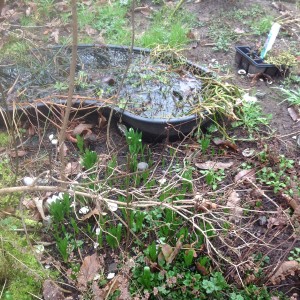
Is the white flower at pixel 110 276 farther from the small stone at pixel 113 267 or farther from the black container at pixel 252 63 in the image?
the black container at pixel 252 63

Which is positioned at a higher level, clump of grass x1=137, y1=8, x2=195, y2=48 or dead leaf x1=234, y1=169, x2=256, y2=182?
clump of grass x1=137, y1=8, x2=195, y2=48

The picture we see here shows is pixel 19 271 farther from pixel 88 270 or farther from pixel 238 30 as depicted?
pixel 238 30

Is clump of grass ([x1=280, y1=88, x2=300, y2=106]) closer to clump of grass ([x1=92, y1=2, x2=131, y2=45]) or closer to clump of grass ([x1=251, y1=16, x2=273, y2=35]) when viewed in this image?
clump of grass ([x1=251, y1=16, x2=273, y2=35])

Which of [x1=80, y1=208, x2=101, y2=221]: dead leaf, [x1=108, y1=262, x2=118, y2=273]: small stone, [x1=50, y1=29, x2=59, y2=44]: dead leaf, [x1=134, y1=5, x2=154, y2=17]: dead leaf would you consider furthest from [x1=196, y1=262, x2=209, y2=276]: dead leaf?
[x1=134, y1=5, x2=154, y2=17]: dead leaf

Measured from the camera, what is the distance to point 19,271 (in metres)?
2.31

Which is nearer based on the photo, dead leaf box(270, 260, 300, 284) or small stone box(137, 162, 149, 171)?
dead leaf box(270, 260, 300, 284)

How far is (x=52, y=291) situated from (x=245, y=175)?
1439 millimetres

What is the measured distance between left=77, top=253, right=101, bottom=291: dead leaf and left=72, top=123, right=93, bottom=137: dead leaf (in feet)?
3.76

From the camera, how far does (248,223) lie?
2.39 metres

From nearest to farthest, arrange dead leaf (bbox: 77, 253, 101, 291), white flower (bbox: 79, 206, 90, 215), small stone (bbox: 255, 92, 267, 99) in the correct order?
dead leaf (bbox: 77, 253, 101, 291) < white flower (bbox: 79, 206, 90, 215) < small stone (bbox: 255, 92, 267, 99)

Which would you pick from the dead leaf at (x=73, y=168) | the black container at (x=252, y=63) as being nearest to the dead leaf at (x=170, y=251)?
the dead leaf at (x=73, y=168)

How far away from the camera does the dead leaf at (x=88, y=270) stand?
86.0 inches

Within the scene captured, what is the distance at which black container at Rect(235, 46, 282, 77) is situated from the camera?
3758 mm

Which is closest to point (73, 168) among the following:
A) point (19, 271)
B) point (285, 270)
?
point (19, 271)
